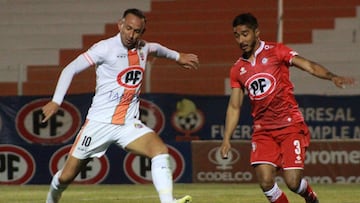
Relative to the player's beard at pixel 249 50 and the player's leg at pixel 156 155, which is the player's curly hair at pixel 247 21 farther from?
the player's leg at pixel 156 155

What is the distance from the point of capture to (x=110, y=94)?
31.1 ft

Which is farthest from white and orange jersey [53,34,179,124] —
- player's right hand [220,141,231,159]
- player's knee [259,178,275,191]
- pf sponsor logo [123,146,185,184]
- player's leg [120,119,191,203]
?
pf sponsor logo [123,146,185,184]

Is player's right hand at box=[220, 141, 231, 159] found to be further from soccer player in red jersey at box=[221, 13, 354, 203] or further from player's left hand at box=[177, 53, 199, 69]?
player's left hand at box=[177, 53, 199, 69]

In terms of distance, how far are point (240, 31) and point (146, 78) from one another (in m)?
8.50

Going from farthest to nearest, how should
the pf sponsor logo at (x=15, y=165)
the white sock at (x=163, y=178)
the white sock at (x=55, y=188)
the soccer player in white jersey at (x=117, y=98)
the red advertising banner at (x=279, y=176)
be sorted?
the pf sponsor logo at (x=15, y=165) → the red advertising banner at (x=279, y=176) → the white sock at (x=55, y=188) → the soccer player in white jersey at (x=117, y=98) → the white sock at (x=163, y=178)

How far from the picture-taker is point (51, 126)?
703 inches

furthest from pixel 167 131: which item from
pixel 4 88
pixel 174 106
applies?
pixel 4 88

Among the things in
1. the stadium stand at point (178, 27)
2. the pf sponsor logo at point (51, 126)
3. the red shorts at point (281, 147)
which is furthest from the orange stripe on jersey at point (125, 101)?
the stadium stand at point (178, 27)

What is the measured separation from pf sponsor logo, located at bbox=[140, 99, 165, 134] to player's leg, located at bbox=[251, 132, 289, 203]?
26.2 ft

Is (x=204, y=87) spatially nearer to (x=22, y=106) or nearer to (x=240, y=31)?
(x=22, y=106)

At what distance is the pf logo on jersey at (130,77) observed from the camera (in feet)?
31.0

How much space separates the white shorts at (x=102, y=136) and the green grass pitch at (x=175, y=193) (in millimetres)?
3260

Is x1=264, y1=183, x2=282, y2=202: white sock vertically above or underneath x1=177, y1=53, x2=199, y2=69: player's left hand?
underneath

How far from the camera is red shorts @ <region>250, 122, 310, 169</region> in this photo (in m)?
9.55
